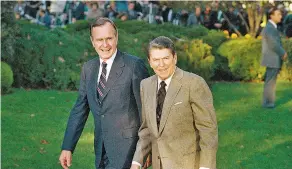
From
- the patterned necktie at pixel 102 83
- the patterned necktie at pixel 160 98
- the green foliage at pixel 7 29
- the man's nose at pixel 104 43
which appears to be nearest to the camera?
the patterned necktie at pixel 160 98

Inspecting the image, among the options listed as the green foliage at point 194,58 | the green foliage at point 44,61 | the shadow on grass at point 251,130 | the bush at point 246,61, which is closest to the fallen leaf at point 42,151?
the shadow on grass at point 251,130

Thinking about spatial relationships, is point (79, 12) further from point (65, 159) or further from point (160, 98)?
point (160, 98)

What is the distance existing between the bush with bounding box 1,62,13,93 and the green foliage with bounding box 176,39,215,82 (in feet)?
11.8

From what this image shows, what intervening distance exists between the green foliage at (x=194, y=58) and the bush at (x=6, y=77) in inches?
142

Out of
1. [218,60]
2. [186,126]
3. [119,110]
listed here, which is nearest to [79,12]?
[218,60]

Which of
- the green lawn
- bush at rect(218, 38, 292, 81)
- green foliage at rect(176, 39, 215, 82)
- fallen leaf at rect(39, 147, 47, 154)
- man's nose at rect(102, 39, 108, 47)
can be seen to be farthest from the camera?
bush at rect(218, 38, 292, 81)

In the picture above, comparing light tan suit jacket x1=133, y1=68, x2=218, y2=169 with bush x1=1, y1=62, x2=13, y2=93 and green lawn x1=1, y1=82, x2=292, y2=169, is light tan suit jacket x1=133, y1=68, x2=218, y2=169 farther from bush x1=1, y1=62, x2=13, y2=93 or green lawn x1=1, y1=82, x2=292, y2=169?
bush x1=1, y1=62, x2=13, y2=93

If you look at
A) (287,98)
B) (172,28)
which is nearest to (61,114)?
(287,98)

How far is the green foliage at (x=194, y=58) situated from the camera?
16.2 meters

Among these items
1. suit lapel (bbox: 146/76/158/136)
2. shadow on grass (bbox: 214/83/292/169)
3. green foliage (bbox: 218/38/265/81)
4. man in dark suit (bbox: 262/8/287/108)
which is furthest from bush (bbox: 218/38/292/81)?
suit lapel (bbox: 146/76/158/136)

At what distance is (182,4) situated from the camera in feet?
98.6

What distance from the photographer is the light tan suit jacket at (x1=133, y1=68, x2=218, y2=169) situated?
16.2 feet

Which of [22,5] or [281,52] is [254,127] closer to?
[281,52]

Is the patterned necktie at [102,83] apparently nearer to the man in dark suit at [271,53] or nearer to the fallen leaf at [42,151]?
the fallen leaf at [42,151]
